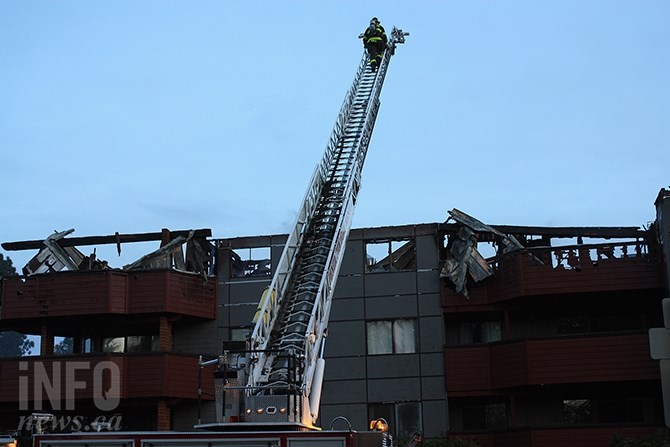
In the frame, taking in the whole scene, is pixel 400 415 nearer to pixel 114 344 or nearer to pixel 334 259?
pixel 334 259

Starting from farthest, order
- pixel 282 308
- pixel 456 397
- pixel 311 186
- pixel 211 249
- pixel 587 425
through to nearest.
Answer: pixel 211 249 → pixel 456 397 → pixel 587 425 → pixel 311 186 → pixel 282 308

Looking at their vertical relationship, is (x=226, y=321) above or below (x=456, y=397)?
above

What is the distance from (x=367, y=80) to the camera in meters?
32.7

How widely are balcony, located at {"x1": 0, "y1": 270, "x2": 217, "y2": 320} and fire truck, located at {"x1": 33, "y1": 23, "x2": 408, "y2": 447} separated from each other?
780 centimetres

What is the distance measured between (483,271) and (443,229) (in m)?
2.32

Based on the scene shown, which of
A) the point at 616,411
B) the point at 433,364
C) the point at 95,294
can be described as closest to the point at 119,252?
the point at 95,294

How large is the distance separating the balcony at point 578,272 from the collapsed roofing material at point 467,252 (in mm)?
437

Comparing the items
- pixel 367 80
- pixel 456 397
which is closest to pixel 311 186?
pixel 367 80

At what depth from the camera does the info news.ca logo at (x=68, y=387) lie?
104 ft

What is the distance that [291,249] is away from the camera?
24547 millimetres

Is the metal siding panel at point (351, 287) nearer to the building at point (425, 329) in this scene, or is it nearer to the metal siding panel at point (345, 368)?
the building at point (425, 329)

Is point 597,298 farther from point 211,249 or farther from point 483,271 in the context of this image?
point 211,249

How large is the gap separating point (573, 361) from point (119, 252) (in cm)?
1536

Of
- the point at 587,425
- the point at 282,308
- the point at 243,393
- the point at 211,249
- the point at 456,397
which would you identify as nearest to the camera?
the point at 243,393
